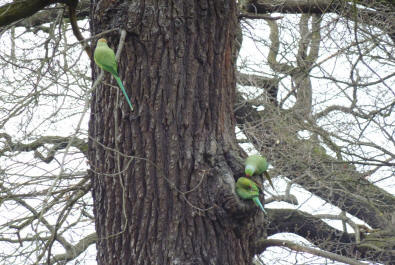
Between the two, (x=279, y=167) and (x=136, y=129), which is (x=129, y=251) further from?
(x=279, y=167)

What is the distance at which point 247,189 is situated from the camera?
2857mm

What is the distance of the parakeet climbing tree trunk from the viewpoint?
2852 millimetres

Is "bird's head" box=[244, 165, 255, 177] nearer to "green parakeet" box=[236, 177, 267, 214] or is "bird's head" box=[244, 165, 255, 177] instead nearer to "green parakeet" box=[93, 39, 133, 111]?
"green parakeet" box=[236, 177, 267, 214]

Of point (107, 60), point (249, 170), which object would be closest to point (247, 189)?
point (249, 170)

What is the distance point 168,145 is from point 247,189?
485 mm

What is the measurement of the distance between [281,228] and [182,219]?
366 cm

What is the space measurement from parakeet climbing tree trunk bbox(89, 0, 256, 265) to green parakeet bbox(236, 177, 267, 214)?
0.05m

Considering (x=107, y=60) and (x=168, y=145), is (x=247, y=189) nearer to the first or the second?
(x=168, y=145)

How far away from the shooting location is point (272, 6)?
614 centimetres

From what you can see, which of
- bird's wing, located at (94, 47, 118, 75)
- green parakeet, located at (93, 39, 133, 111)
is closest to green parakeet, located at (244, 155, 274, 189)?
green parakeet, located at (93, 39, 133, 111)

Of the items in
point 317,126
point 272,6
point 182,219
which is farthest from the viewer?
point 272,6

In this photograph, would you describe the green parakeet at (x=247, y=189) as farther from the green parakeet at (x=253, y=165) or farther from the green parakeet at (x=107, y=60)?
the green parakeet at (x=107, y=60)

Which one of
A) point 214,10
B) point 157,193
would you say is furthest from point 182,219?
point 214,10

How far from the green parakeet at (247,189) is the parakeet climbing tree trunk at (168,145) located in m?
0.05
